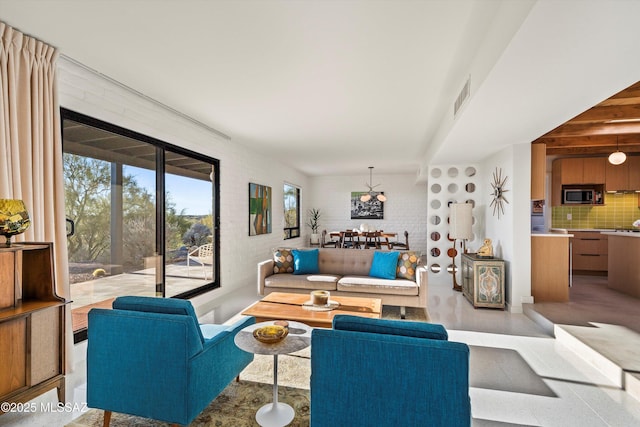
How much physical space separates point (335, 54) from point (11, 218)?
8.13 ft

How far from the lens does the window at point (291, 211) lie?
8.29m

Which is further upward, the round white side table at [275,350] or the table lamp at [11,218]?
the table lamp at [11,218]

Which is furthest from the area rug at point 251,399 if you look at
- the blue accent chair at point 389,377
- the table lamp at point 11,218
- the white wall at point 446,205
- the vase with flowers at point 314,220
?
the vase with flowers at point 314,220

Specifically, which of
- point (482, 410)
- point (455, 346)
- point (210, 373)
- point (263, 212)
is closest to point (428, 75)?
point (455, 346)

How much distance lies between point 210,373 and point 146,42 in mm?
2406

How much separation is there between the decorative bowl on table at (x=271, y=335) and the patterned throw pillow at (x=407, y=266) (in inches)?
108

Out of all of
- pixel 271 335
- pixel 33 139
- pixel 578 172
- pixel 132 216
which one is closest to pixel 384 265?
pixel 271 335

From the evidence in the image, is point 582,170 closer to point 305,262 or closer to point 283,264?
point 305,262

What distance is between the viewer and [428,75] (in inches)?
115

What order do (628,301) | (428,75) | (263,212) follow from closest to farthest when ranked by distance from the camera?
(428,75)
(628,301)
(263,212)

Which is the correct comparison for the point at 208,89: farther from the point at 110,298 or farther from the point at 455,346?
the point at 455,346

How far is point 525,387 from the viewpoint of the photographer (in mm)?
2334

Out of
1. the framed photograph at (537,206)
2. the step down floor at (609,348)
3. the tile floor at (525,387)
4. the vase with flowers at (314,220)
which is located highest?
the framed photograph at (537,206)

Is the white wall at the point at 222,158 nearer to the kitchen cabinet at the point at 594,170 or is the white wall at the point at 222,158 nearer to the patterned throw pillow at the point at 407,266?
the patterned throw pillow at the point at 407,266
